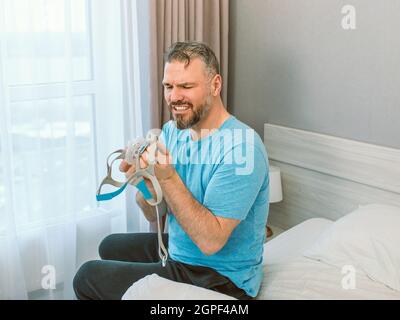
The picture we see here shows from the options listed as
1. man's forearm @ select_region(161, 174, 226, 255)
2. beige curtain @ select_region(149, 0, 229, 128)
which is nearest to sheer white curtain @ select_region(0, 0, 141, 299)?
beige curtain @ select_region(149, 0, 229, 128)

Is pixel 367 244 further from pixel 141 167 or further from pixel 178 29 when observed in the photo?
pixel 178 29

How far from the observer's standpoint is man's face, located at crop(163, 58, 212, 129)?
64.1 inches

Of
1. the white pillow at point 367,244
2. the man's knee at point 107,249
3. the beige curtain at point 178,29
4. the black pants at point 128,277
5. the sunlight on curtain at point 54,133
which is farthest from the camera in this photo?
the beige curtain at point 178,29

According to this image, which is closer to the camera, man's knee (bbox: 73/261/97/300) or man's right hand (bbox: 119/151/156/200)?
man's right hand (bbox: 119/151/156/200)

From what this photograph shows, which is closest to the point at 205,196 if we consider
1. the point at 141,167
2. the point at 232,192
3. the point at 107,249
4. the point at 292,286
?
the point at 232,192

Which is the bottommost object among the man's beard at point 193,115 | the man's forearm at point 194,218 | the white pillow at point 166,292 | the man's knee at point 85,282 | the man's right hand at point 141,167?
the man's knee at point 85,282

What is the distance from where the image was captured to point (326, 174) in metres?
2.31

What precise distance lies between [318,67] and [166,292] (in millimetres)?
1321

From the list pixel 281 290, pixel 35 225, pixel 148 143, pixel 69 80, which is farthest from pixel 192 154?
pixel 35 225

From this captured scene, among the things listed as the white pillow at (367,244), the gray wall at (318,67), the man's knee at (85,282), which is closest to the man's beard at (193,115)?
the man's knee at (85,282)

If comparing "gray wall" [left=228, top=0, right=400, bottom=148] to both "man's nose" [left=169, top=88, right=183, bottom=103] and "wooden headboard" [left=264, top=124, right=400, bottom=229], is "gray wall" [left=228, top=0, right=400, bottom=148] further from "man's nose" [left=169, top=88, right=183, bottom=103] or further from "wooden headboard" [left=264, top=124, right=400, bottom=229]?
"man's nose" [left=169, top=88, right=183, bottom=103]

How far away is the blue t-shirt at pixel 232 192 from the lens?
1.49m

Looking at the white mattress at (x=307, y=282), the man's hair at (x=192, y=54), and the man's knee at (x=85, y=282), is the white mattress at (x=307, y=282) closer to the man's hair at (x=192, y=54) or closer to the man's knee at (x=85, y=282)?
the man's knee at (x=85, y=282)

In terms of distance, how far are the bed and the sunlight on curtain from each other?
83 cm
